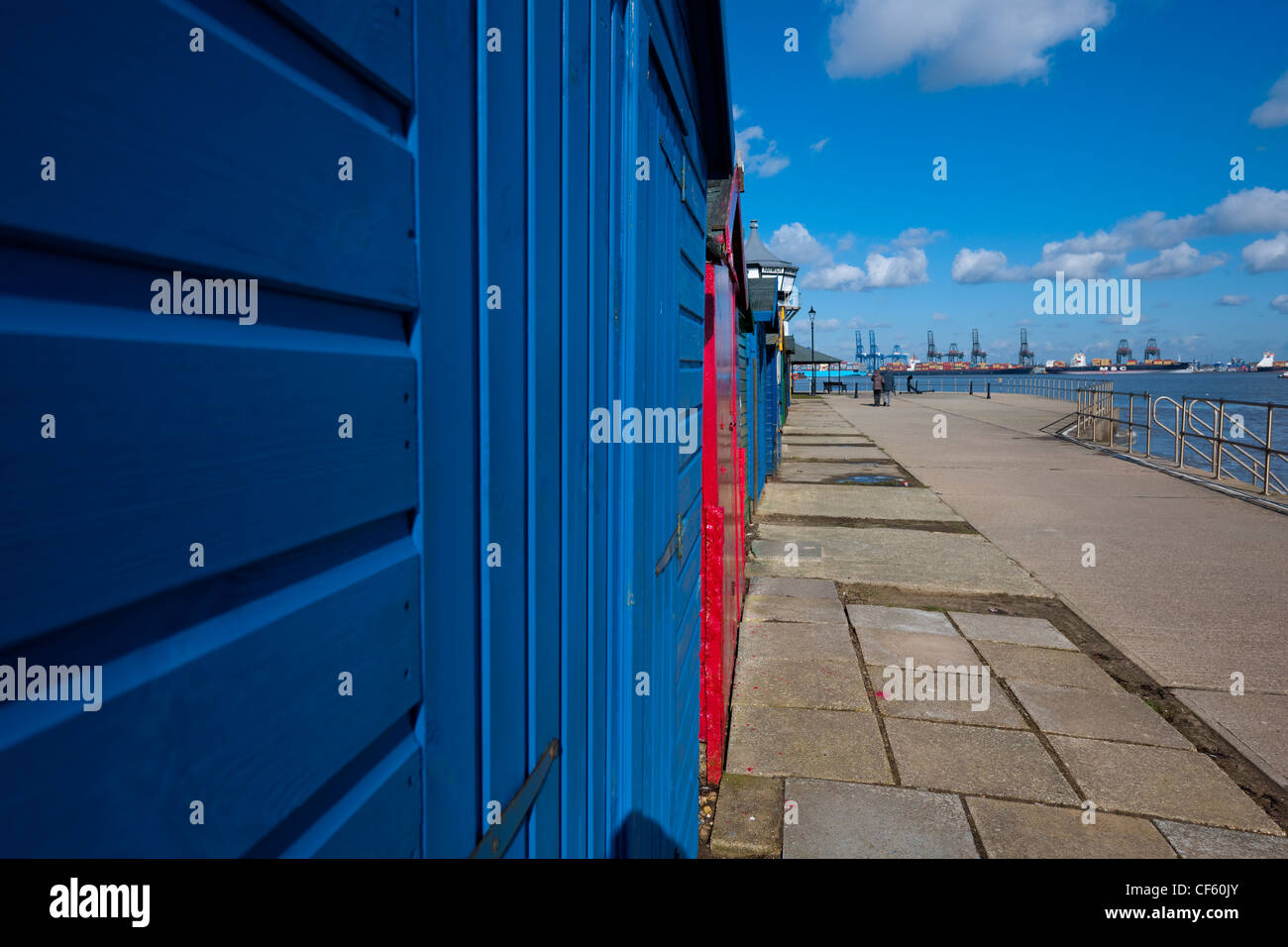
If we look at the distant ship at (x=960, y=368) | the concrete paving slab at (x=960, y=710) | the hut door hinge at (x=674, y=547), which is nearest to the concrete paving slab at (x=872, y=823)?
the concrete paving slab at (x=960, y=710)

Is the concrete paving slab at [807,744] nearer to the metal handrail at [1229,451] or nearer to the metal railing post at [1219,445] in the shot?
the metal handrail at [1229,451]

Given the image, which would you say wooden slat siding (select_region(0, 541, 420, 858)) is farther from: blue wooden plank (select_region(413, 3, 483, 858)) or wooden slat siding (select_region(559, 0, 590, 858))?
wooden slat siding (select_region(559, 0, 590, 858))

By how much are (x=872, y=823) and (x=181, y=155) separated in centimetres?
385

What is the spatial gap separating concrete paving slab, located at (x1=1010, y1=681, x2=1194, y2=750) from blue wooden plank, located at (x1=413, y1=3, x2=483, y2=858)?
173 inches

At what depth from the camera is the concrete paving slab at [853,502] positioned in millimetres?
10992

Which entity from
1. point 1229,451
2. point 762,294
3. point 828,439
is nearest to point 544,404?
point 762,294

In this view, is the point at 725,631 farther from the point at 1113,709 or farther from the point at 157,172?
the point at 157,172

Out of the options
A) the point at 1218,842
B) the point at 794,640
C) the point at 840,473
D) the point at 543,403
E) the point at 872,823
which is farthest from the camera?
the point at 840,473

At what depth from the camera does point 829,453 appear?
61.8 ft

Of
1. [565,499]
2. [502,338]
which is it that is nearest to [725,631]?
[565,499]

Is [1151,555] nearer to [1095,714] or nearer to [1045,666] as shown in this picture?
[1045,666]

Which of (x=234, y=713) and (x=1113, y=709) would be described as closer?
(x=234, y=713)
